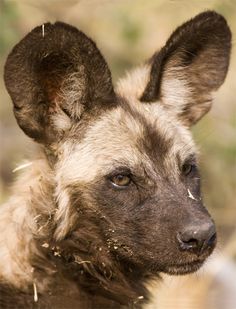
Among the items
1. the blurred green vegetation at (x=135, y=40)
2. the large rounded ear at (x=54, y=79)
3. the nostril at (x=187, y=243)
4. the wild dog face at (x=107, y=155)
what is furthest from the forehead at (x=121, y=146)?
the blurred green vegetation at (x=135, y=40)

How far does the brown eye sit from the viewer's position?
461cm

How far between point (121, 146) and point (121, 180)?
0.20 m

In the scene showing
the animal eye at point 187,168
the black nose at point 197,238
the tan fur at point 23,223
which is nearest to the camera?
the black nose at point 197,238

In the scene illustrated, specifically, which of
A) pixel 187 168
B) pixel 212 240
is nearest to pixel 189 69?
pixel 187 168

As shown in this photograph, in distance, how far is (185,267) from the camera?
447 cm

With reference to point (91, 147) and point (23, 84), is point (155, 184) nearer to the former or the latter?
point (91, 147)

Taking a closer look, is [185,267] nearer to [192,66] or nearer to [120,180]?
[120,180]

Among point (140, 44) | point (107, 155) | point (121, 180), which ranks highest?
point (107, 155)

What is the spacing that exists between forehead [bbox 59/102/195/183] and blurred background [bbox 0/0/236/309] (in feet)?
10.3

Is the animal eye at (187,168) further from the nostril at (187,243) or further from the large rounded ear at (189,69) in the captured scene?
the nostril at (187,243)

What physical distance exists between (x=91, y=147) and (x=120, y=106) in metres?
0.34

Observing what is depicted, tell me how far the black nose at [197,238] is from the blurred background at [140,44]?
3.59m

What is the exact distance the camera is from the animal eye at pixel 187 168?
4855mm

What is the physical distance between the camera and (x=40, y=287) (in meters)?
4.45
